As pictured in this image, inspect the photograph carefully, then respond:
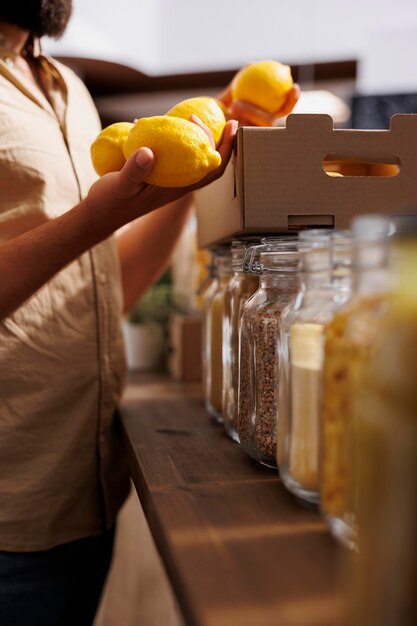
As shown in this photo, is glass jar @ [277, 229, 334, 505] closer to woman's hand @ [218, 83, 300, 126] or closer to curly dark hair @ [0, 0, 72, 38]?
woman's hand @ [218, 83, 300, 126]

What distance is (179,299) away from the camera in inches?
75.0

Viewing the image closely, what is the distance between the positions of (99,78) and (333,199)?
118 inches

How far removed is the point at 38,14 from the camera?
109cm

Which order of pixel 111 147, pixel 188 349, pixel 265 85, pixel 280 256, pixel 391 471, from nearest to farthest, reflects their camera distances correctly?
1. pixel 391 471
2. pixel 280 256
3. pixel 111 147
4. pixel 265 85
5. pixel 188 349

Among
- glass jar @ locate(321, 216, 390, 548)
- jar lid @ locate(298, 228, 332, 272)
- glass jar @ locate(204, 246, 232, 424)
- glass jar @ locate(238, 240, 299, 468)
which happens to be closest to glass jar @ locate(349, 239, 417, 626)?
glass jar @ locate(321, 216, 390, 548)

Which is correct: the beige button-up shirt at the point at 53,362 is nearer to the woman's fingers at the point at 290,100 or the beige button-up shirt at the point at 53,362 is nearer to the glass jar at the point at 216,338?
the glass jar at the point at 216,338

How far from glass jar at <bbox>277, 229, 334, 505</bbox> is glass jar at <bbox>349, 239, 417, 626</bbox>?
0.50ft

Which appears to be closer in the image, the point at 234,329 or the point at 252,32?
the point at 234,329

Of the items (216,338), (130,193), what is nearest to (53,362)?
(216,338)

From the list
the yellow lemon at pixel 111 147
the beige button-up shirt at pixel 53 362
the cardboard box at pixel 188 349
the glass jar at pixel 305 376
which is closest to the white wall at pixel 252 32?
the cardboard box at pixel 188 349

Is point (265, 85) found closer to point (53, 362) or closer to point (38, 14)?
point (38, 14)

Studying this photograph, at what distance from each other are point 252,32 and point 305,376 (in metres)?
3.15

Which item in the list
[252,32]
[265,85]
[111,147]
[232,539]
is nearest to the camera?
[232,539]

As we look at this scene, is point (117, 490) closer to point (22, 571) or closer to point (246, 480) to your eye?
point (22, 571)
